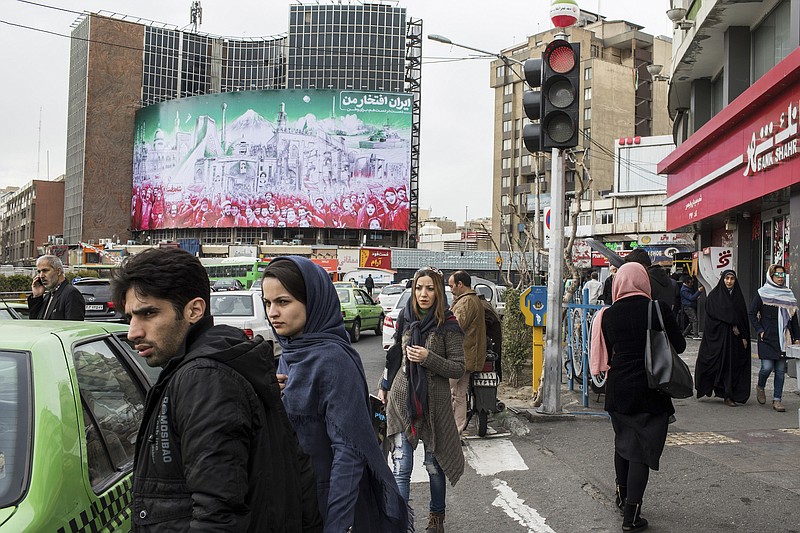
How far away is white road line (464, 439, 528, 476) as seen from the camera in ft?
21.4

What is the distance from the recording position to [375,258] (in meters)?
72.7

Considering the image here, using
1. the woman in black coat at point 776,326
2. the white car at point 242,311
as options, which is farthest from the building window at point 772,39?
the white car at point 242,311

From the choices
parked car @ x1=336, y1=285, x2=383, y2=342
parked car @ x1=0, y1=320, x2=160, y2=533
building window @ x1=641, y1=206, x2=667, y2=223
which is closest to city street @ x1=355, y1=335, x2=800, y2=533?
parked car @ x1=0, y1=320, x2=160, y2=533

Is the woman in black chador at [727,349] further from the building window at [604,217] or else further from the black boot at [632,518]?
the building window at [604,217]

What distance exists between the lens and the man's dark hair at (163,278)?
6.82ft

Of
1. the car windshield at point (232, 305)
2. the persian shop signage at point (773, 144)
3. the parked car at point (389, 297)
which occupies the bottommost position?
the parked car at point (389, 297)

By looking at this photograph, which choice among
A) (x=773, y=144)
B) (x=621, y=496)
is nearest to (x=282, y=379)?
(x=621, y=496)

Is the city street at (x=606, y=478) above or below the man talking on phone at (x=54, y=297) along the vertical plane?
below

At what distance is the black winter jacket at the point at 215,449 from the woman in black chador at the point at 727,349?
8.33 metres

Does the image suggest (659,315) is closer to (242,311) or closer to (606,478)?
(606,478)

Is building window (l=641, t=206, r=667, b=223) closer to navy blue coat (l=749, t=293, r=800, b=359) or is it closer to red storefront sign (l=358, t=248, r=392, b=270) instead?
red storefront sign (l=358, t=248, r=392, b=270)

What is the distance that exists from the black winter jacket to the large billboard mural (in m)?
78.9

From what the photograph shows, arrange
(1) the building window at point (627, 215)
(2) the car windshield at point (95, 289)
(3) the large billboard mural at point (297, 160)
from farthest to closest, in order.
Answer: (3) the large billboard mural at point (297, 160) → (1) the building window at point (627, 215) → (2) the car windshield at point (95, 289)

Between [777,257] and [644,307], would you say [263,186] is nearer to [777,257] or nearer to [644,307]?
[777,257]
